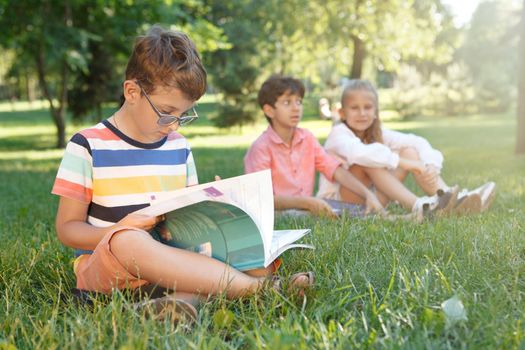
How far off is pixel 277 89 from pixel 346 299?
2811mm

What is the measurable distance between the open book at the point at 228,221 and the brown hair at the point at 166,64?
0.50 m

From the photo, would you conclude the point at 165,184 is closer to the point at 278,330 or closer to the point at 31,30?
the point at 278,330

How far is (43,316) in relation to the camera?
7.25 feet

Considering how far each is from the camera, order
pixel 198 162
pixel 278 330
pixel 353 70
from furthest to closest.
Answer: pixel 353 70, pixel 198 162, pixel 278 330

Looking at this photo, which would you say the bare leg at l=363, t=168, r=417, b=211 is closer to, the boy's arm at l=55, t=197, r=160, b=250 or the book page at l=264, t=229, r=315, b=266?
the book page at l=264, t=229, r=315, b=266

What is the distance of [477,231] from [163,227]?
5.34ft

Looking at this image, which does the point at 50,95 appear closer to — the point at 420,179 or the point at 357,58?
the point at 357,58

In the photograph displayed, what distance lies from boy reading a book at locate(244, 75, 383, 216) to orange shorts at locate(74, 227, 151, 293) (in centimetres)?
242

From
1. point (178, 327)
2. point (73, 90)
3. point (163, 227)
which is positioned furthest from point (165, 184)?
point (73, 90)

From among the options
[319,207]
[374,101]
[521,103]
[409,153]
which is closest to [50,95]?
[521,103]

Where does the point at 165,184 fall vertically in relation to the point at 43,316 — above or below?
above

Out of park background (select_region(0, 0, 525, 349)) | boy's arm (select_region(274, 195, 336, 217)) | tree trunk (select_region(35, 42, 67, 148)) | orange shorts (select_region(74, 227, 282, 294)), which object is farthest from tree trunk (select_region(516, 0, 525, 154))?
tree trunk (select_region(35, 42, 67, 148))

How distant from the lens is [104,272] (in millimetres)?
2281

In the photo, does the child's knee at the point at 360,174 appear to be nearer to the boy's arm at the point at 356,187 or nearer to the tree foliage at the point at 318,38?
the boy's arm at the point at 356,187
